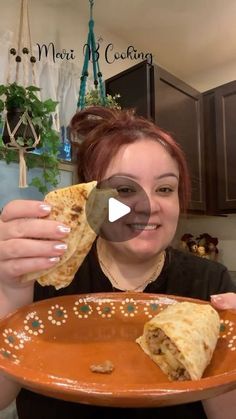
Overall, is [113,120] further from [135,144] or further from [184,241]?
[184,241]

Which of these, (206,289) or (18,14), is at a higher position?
(18,14)

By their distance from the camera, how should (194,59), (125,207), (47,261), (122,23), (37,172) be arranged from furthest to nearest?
(194,59) < (122,23) < (37,172) < (125,207) < (47,261)

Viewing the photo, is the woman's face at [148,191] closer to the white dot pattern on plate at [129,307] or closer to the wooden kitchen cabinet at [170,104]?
the white dot pattern on plate at [129,307]

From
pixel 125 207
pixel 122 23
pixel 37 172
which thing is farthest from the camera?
pixel 122 23

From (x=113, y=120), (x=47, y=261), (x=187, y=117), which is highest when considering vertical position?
(x=187, y=117)

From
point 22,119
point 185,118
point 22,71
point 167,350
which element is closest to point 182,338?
point 167,350

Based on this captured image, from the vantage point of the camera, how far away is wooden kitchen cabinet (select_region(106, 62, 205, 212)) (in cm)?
197

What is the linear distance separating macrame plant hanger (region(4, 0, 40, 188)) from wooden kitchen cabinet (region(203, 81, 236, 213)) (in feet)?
4.01

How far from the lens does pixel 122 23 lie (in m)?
2.15

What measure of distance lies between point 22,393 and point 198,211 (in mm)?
1751

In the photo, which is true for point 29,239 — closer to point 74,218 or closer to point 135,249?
point 74,218

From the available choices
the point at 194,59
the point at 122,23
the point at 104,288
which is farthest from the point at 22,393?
the point at 194,59

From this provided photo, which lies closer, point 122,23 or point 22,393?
point 22,393

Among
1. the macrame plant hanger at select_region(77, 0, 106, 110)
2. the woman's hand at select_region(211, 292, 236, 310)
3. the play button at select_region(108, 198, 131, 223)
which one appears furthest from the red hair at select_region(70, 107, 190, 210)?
the macrame plant hanger at select_region(77, 0, 106, 110)
